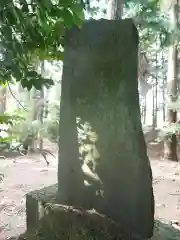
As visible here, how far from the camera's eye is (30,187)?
214 inches

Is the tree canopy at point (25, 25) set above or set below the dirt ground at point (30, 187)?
above

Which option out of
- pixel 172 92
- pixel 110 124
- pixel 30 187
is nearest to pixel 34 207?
pixel 110 124

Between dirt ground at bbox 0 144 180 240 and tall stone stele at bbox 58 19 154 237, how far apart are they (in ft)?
5.44

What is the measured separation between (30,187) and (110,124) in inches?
146

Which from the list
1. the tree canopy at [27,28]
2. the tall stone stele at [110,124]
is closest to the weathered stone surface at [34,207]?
the tall stone stele at [110,124]

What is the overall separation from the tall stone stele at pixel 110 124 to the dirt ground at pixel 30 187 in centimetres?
166

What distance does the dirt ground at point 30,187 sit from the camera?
388cm

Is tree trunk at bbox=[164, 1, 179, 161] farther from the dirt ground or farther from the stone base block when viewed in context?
the stone base block

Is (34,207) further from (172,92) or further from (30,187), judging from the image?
(172,92)

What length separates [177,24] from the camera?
23.6 ft

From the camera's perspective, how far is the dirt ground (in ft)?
12.7

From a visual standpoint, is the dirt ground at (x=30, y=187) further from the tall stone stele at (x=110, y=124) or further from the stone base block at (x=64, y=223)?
the tall stone stele at (x=110, y=124)

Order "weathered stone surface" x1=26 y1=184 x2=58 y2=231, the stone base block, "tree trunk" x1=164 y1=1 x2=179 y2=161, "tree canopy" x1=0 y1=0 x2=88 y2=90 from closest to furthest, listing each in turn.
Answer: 1. "tree canopy" x1=0 y1=0 x2=88 y2=90
2. the stone base block
3. "weathered stone surface" x1=26 y1=184 x2=58 y2=231
4. "tree trunk" x1=164 y1=1 x2=179 y2=161

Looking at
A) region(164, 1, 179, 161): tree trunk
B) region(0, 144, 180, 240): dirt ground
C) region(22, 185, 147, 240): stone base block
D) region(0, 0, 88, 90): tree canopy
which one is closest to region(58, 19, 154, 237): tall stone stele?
region(22, 185, 147, 240): stone base block
